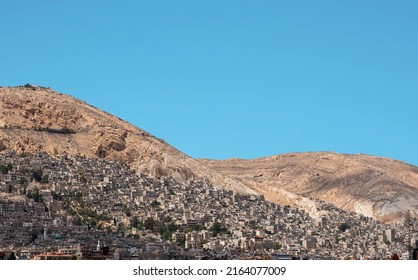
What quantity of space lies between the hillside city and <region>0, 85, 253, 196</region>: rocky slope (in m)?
3.73

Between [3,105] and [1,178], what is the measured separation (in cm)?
2896

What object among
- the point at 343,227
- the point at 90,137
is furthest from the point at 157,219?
the point at 343,227

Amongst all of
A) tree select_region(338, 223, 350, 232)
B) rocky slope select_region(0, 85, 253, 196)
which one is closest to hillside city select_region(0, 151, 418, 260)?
tree select_region(338, 223, 350, 232)

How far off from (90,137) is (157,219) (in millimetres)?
27213

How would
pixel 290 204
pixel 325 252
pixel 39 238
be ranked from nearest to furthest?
pixel 39 238, pixel 325 252, pixel 290 204

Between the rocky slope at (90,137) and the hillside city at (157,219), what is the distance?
373 cm

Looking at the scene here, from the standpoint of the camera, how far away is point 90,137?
191 m

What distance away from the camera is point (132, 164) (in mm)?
192000

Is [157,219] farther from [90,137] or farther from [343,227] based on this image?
[343,227]

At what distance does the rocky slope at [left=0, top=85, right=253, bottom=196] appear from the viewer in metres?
187
